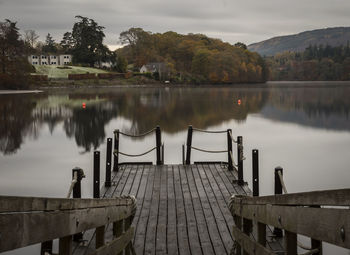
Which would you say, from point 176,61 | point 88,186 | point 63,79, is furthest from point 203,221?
point 176,61

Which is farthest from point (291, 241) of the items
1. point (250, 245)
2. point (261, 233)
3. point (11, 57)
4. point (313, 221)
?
point (11, 57)

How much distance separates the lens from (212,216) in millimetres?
8023

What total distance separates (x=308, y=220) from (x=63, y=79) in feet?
351

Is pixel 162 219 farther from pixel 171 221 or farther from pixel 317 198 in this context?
pixel 317 198

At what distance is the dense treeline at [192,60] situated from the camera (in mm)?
131500

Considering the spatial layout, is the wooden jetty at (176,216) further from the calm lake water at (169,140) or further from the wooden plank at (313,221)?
the calm lake water at (169,140)

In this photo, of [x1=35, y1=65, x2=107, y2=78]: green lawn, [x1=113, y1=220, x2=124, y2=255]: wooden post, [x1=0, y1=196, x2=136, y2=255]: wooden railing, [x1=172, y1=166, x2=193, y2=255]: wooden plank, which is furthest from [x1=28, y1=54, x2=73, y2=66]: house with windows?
[x1=0, y1=196, x2=136, y2=255]: wooden railing

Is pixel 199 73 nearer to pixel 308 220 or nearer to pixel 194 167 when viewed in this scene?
pixel 194 167

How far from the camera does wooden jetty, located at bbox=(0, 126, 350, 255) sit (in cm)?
214

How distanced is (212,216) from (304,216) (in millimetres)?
5673

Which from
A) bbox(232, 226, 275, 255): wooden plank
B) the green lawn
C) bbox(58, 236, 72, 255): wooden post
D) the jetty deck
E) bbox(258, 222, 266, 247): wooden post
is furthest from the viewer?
the green lawn

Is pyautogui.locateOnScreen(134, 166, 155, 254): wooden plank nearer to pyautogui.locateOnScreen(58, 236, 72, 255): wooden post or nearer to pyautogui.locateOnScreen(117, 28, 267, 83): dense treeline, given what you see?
pyautogui.locateOnScreen(58, 236, 72, 255): wooden post

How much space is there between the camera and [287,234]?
2922mm

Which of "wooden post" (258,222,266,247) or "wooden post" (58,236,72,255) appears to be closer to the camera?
"wooden post" (58,236,72,255)
